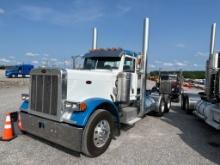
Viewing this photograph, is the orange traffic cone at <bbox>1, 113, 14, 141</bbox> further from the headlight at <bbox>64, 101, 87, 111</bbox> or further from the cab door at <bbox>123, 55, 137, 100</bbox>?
the cab door at <bbox>123, 55, 137, 100</bbox>

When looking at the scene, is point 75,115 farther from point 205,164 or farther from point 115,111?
point 205,164

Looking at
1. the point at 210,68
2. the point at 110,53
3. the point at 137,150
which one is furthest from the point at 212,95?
the point at 137,150

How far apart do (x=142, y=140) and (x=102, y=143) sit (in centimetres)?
144

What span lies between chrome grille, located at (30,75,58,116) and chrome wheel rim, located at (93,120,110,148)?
99 centimetres

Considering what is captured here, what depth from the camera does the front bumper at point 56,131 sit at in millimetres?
4371

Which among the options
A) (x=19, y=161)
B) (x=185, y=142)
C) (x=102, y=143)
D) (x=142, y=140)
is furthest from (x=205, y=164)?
(x=19, y=161)

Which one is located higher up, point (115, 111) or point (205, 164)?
point (115, 111)

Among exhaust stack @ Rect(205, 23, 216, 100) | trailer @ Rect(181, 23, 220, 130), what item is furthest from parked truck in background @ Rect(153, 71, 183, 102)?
trailer @ Rect(181, 23, 220, 130)

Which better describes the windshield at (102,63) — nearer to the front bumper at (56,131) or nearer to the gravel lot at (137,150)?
the gravel lot at (137,150)

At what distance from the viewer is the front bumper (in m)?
4.37

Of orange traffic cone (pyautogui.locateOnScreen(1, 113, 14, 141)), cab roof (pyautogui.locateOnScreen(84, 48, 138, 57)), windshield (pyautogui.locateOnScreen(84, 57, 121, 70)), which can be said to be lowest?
orange traffic cone (pyautogui.locateOnScreen(1, 113, 14, 141))

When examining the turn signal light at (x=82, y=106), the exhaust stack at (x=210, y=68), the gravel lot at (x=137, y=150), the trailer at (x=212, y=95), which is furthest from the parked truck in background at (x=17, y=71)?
the turn signal light at (x=82, y=106)

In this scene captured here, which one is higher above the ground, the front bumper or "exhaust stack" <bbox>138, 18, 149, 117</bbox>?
"exhaust stack" <bbox>138, 18, 149, 117</bbox>

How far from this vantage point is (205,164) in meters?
4.54
